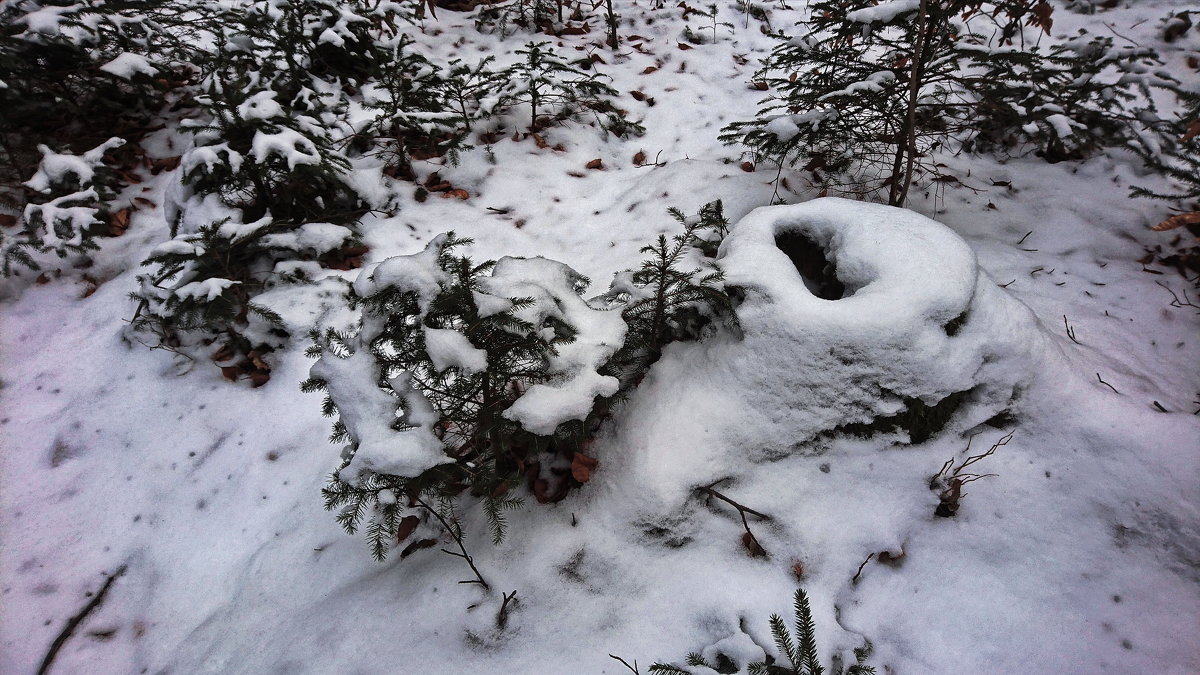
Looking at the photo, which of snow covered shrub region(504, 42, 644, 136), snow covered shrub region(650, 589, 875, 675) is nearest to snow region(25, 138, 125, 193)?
snow covered shrub region(504, 42, 644, 136)

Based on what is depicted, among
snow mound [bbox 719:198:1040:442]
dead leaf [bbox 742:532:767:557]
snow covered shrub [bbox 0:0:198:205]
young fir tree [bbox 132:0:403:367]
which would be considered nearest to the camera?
dead leaf [bbox 742:532:767:557]

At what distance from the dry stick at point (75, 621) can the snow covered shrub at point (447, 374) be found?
52.5 inches

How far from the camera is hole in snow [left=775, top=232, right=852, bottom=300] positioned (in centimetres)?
264

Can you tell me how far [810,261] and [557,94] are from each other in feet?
11.2

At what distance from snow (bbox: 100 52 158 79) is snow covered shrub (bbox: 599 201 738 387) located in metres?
4.89

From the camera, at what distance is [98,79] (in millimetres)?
4477

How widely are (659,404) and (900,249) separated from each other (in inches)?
54.5

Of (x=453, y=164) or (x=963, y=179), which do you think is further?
(x=453, y=164)

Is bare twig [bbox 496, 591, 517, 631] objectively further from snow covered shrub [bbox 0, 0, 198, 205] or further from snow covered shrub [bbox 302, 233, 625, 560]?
snow covered shrub [bbox 0, 0, 198, 205]

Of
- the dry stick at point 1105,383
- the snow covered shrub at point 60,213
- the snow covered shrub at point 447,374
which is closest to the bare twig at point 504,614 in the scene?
the snow covered shrub at point 447,374

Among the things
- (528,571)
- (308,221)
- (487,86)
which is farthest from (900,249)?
(487,86)

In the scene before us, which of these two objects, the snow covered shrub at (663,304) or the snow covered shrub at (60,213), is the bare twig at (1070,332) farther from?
the snow covered shrub at (60,213)

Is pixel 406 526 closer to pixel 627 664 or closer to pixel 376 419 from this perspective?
pixel 376 419

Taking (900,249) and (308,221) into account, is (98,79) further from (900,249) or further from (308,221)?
(900,249)
